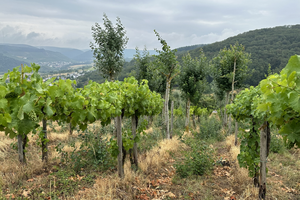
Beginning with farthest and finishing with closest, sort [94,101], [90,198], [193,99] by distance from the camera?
[193,99], [90,198], [94,101]

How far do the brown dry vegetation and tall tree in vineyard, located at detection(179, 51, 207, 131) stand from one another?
7.24 meters

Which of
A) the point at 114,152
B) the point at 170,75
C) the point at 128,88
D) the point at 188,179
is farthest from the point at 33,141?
the point at 170,75

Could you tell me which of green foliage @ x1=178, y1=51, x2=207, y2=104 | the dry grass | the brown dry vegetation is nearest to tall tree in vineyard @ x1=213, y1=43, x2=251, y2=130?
green foliage @ x1=178, y1=51, x2=207, y2=104

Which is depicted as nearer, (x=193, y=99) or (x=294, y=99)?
(x=294, y=99)

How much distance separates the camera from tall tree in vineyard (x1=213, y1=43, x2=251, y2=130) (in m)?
11.0

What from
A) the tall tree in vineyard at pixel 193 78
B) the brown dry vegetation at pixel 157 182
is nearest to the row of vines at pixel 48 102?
the brown dry vegetation at pixel 157 182

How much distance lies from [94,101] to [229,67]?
1122cm

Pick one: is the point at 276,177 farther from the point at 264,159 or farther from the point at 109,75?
the point at 109,75

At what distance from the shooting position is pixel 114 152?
450cm

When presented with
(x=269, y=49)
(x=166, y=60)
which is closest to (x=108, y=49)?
(x=166, y=60)

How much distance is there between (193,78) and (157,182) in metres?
9.42

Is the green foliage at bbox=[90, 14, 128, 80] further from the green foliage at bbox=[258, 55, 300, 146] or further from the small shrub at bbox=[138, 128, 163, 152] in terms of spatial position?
the green foliage at bbox=[258, 55, 300, 146]

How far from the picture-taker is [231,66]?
1174 cm

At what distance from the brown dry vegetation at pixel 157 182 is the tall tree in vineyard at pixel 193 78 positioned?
285 inches
